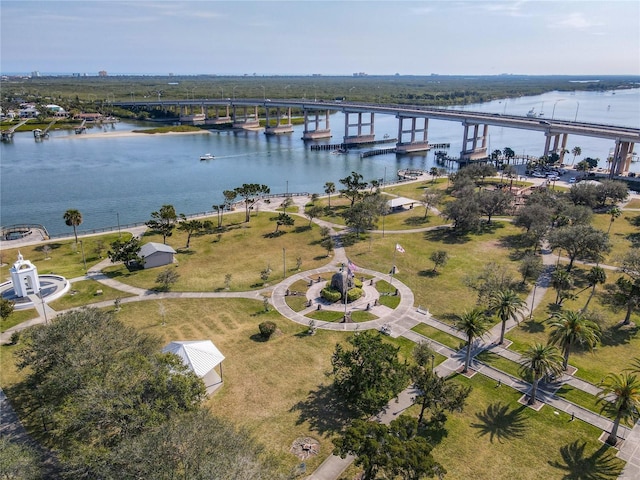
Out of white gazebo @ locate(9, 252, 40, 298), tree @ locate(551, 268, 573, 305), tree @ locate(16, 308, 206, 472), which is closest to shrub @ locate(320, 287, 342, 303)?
tree @ locate(16, 308, 206, 472)

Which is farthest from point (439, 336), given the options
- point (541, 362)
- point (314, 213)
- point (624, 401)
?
point (314, 213)

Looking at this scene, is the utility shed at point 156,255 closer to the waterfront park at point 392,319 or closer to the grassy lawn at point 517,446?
the waterfront park at point 392,319

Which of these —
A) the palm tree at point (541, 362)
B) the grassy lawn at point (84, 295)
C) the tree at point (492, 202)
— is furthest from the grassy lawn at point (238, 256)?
the palm tree at point (541, 362)

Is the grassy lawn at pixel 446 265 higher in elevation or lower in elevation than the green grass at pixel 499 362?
higher

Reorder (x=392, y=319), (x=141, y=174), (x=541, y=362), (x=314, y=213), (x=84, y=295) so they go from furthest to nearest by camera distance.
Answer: (x=141, y=174) < (x=314, y=213) < (x=84, y=295) < (x=392, y=319) < (x=541, y=362)

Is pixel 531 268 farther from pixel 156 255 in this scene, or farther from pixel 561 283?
pixel 156 255

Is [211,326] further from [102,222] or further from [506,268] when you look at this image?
[102,222]
